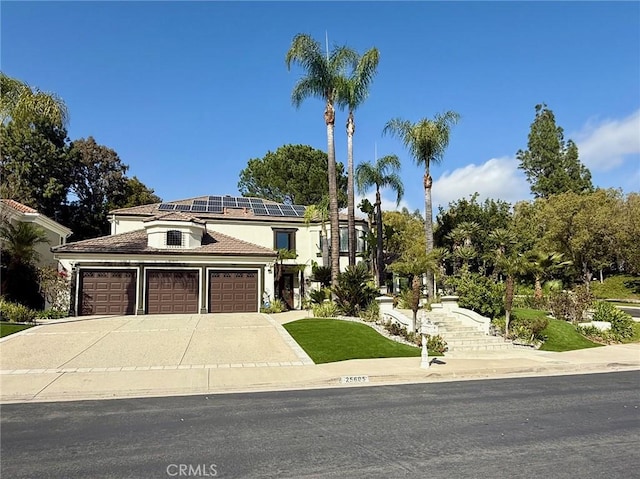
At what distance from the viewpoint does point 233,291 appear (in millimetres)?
25203

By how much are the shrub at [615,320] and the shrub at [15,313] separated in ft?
75.8

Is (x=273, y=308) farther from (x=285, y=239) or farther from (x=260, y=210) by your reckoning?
(x=260, y=210)

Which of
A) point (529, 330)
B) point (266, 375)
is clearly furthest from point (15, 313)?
point (529, 330)

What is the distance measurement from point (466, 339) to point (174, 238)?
16.6 m

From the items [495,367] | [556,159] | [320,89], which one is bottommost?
[495,367]

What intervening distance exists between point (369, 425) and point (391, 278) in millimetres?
28778

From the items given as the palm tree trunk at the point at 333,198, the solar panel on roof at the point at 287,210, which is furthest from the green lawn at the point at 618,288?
the palm tree trunk at the point at 333,198

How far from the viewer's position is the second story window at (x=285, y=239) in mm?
31500

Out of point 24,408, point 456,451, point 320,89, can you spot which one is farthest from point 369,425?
point 320,89

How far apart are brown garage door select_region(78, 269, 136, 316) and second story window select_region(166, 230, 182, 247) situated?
2.63 metres

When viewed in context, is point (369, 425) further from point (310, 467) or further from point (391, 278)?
point (391, 278)

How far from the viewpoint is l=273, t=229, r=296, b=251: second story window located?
31500mm

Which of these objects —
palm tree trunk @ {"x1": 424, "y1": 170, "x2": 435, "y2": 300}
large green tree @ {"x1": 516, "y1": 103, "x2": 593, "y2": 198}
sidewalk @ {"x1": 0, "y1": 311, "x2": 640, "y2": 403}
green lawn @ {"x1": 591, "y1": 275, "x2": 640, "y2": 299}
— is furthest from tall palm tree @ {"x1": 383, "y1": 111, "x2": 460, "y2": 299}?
large green tree @ {"x1": 516, "y1": 103, "x2": 593, "y2": 198}

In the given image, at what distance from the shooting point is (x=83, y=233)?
153 feet
